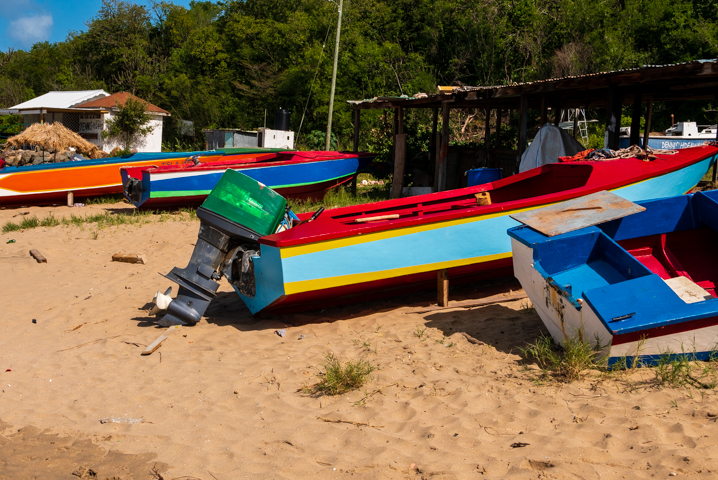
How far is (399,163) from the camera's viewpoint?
13.2 meters

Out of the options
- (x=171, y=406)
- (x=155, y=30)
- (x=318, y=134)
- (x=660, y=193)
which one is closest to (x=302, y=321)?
(x=171, y=406)

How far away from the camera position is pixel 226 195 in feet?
17.3

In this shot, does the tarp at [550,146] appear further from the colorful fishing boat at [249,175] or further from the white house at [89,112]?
the white house at [89,112]

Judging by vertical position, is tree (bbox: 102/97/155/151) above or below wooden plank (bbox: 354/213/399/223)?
above

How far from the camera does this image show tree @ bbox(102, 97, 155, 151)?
24.4 metres

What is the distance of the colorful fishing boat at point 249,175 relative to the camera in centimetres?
1061

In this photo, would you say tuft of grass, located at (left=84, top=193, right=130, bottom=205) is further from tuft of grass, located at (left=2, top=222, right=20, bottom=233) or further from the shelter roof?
the shelter roof

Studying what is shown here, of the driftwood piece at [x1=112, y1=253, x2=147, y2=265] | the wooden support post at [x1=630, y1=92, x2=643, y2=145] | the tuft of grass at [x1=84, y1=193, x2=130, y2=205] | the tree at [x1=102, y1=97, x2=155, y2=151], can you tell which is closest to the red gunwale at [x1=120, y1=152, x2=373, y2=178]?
the tuft of grass at [x1=84, y1=193, x2=130, y2=205]

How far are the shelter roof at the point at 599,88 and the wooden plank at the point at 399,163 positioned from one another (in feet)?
2.66

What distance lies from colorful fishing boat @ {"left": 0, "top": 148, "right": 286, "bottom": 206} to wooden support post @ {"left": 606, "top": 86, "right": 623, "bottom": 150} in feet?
28.6

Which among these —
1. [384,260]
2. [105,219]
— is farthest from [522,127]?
[105,219]

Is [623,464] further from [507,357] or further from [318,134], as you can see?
[318,134]

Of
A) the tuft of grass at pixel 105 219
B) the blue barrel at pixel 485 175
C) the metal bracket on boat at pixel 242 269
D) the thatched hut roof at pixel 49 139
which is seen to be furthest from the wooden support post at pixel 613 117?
the thatched hut roof at pixel 49 139

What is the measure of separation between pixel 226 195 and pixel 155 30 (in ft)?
134
